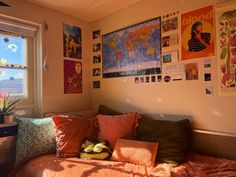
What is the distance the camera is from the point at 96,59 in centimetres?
294

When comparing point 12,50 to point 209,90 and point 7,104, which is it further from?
point 209,90

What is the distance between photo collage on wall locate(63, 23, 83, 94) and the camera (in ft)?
8.84

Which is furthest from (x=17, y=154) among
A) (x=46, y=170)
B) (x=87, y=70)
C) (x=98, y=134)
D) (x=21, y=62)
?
(x=87, y=70)

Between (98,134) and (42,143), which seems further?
(98,134)

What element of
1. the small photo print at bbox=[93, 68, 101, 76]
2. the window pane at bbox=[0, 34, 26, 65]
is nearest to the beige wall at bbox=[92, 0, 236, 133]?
the small photo print at bbox=[93, 68, 101, 76]

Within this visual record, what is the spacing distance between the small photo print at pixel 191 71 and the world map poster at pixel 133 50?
334 mm

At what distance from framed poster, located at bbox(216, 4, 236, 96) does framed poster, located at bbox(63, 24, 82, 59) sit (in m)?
1.81

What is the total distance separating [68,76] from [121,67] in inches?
29.3

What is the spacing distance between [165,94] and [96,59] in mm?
1232

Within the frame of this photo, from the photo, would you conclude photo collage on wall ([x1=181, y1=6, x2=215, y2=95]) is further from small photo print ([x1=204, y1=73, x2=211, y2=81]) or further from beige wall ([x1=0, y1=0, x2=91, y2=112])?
beige wall ([x1=0, y1=0, x2=91, y2=112])

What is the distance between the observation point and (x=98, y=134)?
7.24ft

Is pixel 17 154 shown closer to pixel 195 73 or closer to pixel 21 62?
pixel 21 62

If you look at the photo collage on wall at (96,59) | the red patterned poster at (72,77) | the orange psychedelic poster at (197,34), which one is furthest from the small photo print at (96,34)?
the orange psychedelic poster at (197,34)

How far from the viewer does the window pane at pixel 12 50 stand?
224cm
